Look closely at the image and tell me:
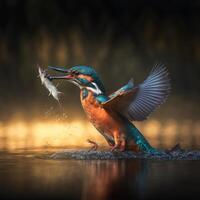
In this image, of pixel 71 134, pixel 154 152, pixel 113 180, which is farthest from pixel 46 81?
pixel 113 180

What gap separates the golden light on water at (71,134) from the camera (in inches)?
496

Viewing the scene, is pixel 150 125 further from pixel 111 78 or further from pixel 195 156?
pixel 111 78

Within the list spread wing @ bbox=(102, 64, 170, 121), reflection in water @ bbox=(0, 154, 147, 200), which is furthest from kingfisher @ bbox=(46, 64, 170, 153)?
reflection in water @ bbox=(0, 154, 147, 200)

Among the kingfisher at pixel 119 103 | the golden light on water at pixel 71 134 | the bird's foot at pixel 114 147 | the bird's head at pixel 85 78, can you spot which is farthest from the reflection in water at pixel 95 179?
the golden light on water at pixel 71 134

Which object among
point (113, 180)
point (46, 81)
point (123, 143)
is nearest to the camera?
point (113, 180)

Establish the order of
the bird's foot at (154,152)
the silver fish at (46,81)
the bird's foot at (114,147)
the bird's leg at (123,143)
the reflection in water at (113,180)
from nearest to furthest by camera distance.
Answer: the reflection in water at (113,180) → the bird's foot at (114,147) → the bird's leg at (123,143) → the bird's foot at (154,152) → the silver fish at (46,81)

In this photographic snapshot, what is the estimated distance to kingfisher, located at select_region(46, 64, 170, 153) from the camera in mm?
11328

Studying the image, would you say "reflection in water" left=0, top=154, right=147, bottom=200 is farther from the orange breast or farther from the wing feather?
the wing feather

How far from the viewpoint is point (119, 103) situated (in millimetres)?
11258

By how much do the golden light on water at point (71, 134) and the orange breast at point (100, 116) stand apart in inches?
38.1

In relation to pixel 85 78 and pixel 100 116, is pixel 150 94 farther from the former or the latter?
pixel 85 78

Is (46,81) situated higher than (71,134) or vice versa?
(46,81)

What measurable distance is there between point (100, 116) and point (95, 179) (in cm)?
193

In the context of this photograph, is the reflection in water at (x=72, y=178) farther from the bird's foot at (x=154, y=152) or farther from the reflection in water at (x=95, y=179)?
the bird's foot at (x=154, y=152)
